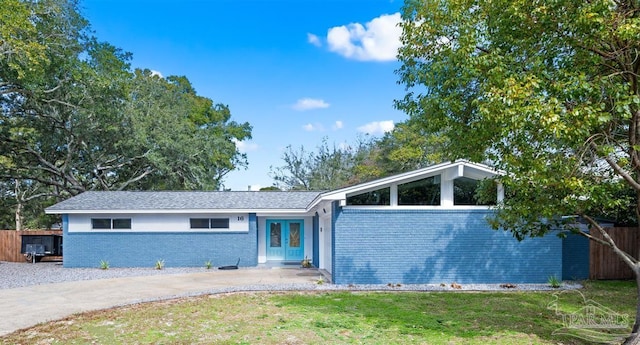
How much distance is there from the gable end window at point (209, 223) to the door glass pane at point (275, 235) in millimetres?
2102

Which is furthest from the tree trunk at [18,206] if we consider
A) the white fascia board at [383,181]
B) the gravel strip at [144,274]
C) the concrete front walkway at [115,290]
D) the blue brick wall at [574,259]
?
the blue brick wall at [574,259]

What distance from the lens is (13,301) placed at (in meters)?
10.8

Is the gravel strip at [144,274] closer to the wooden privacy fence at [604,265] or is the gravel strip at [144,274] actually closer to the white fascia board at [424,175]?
the wooden privacy fence at [604,265]

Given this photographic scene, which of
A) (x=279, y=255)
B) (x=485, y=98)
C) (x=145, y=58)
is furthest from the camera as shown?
(x=145, y=58)

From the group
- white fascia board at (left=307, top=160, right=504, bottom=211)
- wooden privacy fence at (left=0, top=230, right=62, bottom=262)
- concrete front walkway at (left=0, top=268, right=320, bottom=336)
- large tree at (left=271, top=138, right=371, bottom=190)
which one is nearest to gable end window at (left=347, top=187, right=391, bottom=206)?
white fascia board at (left=307, top=160, right=504, bottom=211)

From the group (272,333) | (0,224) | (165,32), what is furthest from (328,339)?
(0,224)

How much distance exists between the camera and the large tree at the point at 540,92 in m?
5.84

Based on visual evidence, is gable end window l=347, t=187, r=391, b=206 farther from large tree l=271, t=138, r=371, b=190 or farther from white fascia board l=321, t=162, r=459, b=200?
large tree l=271, t=138, r=371, b=190

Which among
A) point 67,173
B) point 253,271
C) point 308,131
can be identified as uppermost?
point 308,131

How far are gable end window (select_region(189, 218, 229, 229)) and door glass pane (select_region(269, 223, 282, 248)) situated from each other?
2.10m

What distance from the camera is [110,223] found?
59.3 ft

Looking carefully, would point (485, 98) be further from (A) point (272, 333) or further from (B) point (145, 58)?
(B) point (145, 58)

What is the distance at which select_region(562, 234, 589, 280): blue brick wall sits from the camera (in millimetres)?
14078

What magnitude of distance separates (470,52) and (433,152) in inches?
913
